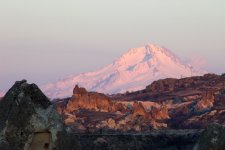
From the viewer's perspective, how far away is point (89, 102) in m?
136

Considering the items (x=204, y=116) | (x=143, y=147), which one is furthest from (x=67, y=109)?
(x=143, y=147)

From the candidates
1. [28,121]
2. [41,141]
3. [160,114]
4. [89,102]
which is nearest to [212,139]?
[41,141]

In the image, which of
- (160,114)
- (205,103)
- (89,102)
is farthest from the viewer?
(89,102)

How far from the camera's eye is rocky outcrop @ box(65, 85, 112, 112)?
133375 millimetres

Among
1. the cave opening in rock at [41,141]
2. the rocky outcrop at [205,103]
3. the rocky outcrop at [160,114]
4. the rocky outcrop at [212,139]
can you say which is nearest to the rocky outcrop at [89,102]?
the rocky outcrop at [160,114]

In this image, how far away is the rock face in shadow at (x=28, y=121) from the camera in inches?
525

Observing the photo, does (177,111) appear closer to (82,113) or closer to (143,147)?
(82,113)

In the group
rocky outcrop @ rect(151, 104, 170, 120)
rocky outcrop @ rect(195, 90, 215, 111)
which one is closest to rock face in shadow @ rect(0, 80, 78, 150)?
rocky outcrop @ rect(151, 104, 170, 120)

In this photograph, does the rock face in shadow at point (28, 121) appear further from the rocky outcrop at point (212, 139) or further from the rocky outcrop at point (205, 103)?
the rocky outcrop at point (205, 103)

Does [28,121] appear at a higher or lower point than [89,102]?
lower

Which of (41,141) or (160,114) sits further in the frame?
(160,114)

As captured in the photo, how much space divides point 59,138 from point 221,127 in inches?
172

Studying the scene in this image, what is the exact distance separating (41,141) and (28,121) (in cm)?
63

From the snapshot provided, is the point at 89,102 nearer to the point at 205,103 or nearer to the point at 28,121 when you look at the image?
the point at 205,103
